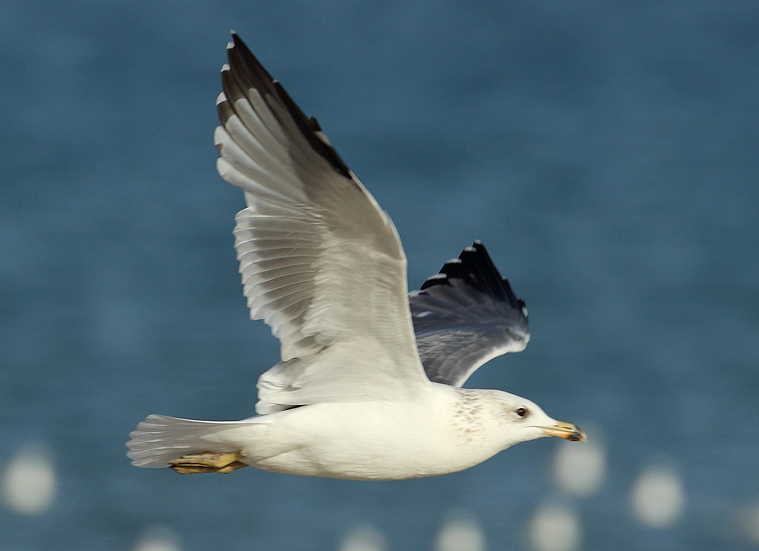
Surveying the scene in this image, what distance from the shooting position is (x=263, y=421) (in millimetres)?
4246

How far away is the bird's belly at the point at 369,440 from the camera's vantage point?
4215mm

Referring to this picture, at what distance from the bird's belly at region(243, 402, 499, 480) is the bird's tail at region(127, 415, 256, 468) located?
0.12 meters

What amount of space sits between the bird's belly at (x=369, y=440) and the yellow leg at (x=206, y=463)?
0.08m

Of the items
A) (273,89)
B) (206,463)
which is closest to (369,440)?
(206,463)

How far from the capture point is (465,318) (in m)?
5.88

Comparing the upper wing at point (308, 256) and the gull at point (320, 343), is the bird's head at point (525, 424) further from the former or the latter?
the upper wing at point (308, 256)

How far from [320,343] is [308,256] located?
369mm

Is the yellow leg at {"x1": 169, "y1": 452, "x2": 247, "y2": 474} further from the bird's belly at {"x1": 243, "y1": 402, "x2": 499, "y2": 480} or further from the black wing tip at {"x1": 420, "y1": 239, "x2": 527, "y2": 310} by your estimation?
the black wing tip at {"x1": 420, "y1": 239, "x2": 527, "y2": 310}

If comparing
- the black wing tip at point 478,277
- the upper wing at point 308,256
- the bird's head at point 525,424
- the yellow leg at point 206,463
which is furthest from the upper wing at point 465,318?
the yellow leg at point 206,463

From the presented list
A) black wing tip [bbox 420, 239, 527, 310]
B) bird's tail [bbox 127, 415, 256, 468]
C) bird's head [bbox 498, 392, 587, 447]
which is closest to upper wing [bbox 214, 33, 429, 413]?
bird's tail [bbox 127, 415, 256, 468]

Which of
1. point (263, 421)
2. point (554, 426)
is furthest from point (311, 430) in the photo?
point (554, 426)

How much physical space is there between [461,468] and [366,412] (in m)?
0.40

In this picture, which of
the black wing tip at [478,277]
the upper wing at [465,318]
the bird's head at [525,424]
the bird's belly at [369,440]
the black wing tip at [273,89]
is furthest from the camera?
the black wing tip at [478,277]

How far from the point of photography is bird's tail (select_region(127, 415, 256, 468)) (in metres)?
4.25
